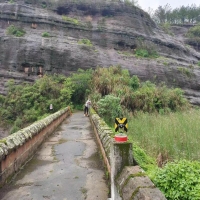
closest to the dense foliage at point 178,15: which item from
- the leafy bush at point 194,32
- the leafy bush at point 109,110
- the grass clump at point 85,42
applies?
the leafy bush at point 194,32

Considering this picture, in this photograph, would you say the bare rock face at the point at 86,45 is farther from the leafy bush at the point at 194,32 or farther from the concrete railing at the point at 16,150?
the concrete railing at the point at 16,150

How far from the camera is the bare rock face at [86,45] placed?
3431 centimetres

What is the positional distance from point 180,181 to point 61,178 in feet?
8.72

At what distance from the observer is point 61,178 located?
16.3 ft

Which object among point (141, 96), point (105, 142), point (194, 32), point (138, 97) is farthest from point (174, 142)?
point (194, 32)

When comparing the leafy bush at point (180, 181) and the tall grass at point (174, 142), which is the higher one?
the leafy bush at point (180, 181)

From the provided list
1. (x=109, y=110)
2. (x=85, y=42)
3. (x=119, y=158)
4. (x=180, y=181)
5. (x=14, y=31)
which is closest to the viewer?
(x=180, y=181)

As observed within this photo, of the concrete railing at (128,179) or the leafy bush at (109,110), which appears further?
the leafy bush at (109,110)

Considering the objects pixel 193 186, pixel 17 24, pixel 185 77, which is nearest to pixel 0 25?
pixel 17 24

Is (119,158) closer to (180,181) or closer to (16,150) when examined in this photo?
(180,181)

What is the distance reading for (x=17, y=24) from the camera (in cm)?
3922

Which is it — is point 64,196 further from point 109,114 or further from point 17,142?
point 109,114

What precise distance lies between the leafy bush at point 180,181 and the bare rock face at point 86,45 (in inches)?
1183

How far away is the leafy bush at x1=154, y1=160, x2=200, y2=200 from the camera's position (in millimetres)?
3037
